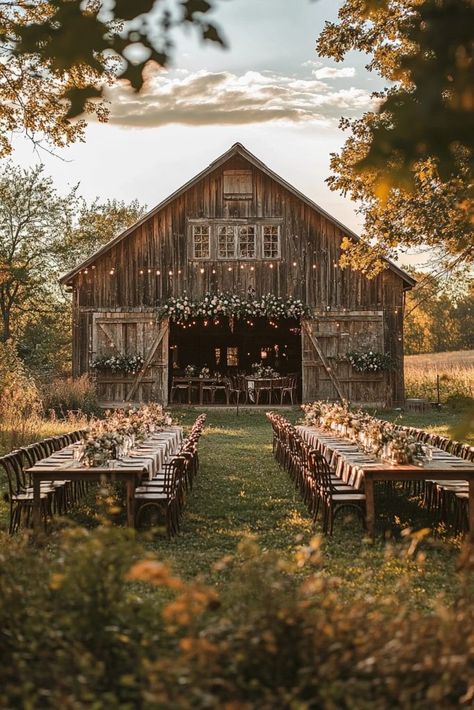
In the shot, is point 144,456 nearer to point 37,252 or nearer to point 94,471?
point 94,471

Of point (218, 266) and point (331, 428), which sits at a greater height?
point (218, 266)

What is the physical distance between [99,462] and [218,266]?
1680 cm

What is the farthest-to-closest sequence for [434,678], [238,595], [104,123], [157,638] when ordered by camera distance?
[104,123] < [238,595] < [157,638] < [434,678]

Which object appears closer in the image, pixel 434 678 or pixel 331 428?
pixel 434 678

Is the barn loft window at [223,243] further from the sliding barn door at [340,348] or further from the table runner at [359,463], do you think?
the table runner at [359,463]

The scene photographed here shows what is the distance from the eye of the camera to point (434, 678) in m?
3.14

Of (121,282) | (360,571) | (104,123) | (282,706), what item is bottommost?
(360,571)

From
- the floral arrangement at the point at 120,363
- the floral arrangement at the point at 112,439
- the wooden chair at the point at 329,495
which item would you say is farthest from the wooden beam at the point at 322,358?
the wooden chair at the point at 329,495

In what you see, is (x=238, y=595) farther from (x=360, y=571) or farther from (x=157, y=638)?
(x=360, y=571)

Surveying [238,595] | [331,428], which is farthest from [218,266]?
[238,595]

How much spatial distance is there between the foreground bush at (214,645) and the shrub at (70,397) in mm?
18319

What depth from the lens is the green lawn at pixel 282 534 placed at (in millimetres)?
7285

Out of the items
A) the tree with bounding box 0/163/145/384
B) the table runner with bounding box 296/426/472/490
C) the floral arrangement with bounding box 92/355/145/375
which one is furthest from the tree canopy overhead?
the tree with bounding box 0/163/145/384

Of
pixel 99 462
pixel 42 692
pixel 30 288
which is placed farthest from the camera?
pixel 30 288
